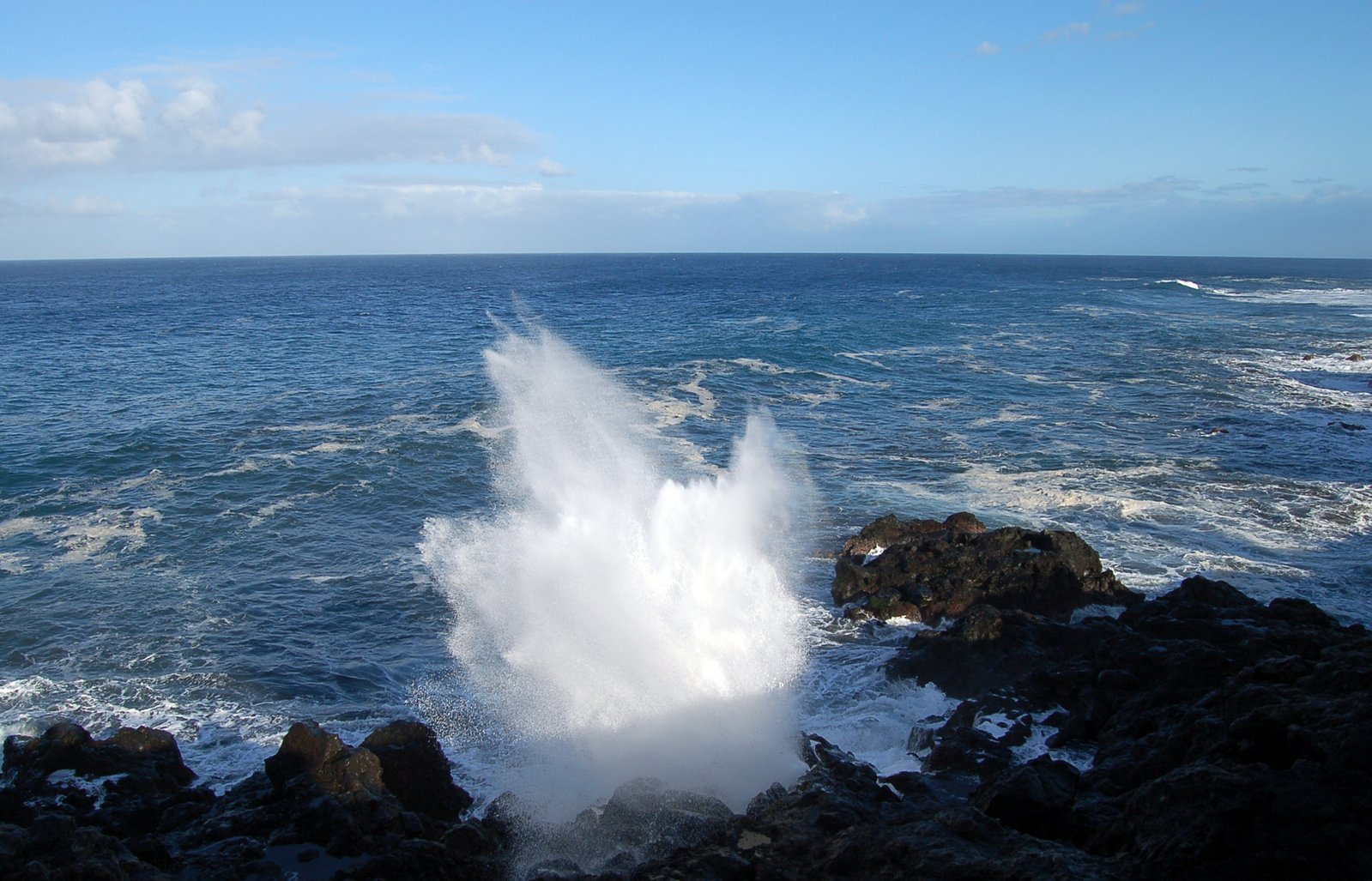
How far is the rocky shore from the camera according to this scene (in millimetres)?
9211

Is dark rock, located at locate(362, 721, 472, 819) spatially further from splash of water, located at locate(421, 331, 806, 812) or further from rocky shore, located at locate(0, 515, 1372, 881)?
splash of water, located at locate(421, 331, 806, 812)

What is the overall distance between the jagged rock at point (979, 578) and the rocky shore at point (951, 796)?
2.46 meters

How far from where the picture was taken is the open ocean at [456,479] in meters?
16.8

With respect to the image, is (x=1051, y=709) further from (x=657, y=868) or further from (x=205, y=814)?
(x=205, y=814)

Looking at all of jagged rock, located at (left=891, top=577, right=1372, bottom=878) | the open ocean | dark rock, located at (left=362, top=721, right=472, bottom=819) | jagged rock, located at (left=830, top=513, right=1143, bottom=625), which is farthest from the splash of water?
jagged rock, located at (left=891, top=577, right=1372, bottom=878)

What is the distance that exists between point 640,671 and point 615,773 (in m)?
3.08

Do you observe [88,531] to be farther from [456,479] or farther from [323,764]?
[323,764]

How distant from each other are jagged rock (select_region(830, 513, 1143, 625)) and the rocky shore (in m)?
2.46

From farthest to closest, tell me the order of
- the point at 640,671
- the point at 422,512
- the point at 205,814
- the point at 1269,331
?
the point at 1269,331 → the point at 422,512 → the point at 640,671 → the point at 205,814

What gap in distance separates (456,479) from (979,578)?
1762 centimetres

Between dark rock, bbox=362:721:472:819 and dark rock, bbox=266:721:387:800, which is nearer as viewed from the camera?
dark rock, bbox=266:721:387:800

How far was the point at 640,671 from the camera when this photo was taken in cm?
1683

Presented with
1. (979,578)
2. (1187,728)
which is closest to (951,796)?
(1187,728)

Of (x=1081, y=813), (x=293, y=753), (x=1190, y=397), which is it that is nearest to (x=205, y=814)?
(x=293, y=753)
